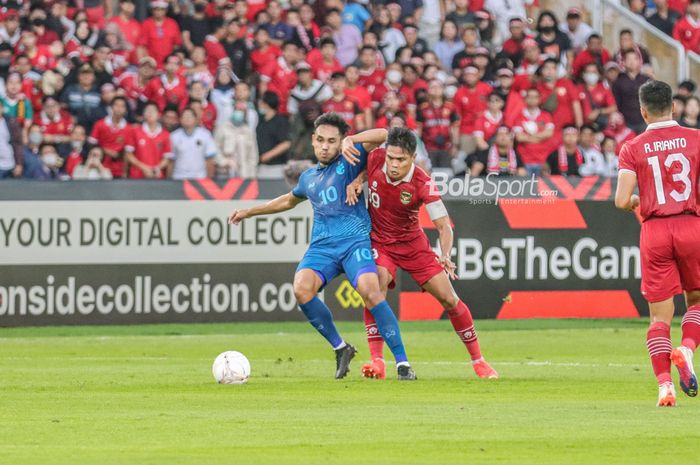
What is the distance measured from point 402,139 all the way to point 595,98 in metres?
14.0

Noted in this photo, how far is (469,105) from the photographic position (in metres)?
24.3

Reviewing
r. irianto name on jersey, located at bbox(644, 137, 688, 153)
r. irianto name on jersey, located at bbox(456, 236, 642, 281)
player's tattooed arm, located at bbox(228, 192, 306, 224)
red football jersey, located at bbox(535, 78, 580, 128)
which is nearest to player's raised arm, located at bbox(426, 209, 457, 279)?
player's tattooed arm, located at bbox(228, 192, 306, 224)

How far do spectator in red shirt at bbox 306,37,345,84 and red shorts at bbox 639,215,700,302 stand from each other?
46.9ft

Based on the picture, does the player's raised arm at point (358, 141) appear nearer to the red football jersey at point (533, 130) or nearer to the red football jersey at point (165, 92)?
the red football jersey at point (165, 92)

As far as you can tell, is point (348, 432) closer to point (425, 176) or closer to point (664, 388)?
point (664, 388)

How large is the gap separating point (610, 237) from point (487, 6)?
26.8 ft

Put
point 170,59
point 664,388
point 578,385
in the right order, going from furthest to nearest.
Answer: point 170,59 → point 578,385 → point 664,388

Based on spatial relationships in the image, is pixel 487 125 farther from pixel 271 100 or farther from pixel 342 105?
pixel 271 100

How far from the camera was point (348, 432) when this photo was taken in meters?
9.27

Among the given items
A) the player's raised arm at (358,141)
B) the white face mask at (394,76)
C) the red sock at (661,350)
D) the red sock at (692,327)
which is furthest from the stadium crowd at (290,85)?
the red sock at (661,350)

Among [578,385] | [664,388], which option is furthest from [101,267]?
[664,388]

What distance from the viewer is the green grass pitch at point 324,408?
332 inches

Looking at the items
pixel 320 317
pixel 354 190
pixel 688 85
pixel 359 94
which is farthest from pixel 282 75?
pixel 320 317

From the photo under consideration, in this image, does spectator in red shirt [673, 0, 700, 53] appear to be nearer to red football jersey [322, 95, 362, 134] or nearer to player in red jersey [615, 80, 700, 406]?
red football jersey [322, 95, 362, 134]
